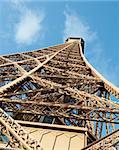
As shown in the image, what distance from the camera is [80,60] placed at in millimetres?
20609

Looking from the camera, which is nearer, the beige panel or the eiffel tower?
the eiffel tower

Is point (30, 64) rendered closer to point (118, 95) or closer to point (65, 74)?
point (65, 74)

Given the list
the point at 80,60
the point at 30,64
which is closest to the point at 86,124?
the point at 30,64

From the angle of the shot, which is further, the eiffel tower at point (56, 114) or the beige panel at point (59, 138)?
the beige panel at point (59, 138)

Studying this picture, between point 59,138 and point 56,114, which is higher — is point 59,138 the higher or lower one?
the lower one

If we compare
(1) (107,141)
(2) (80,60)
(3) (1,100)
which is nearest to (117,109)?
(1) (107,141)

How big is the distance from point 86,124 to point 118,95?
174cm

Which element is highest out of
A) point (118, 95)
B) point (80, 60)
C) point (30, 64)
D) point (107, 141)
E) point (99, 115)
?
point (80, 60)

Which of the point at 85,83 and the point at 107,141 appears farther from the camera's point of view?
the point at 85,83

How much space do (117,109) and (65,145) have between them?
5.12 feet

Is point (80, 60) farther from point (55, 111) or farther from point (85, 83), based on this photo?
point (55, 111)

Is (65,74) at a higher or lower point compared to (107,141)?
higher

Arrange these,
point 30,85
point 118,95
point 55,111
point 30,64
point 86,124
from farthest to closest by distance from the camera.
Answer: point 30,64, point 30,85, point 86,124, point 118,95, point 55,111

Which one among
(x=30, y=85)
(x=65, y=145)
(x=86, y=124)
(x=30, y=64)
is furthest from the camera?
(x=30, y=64)
